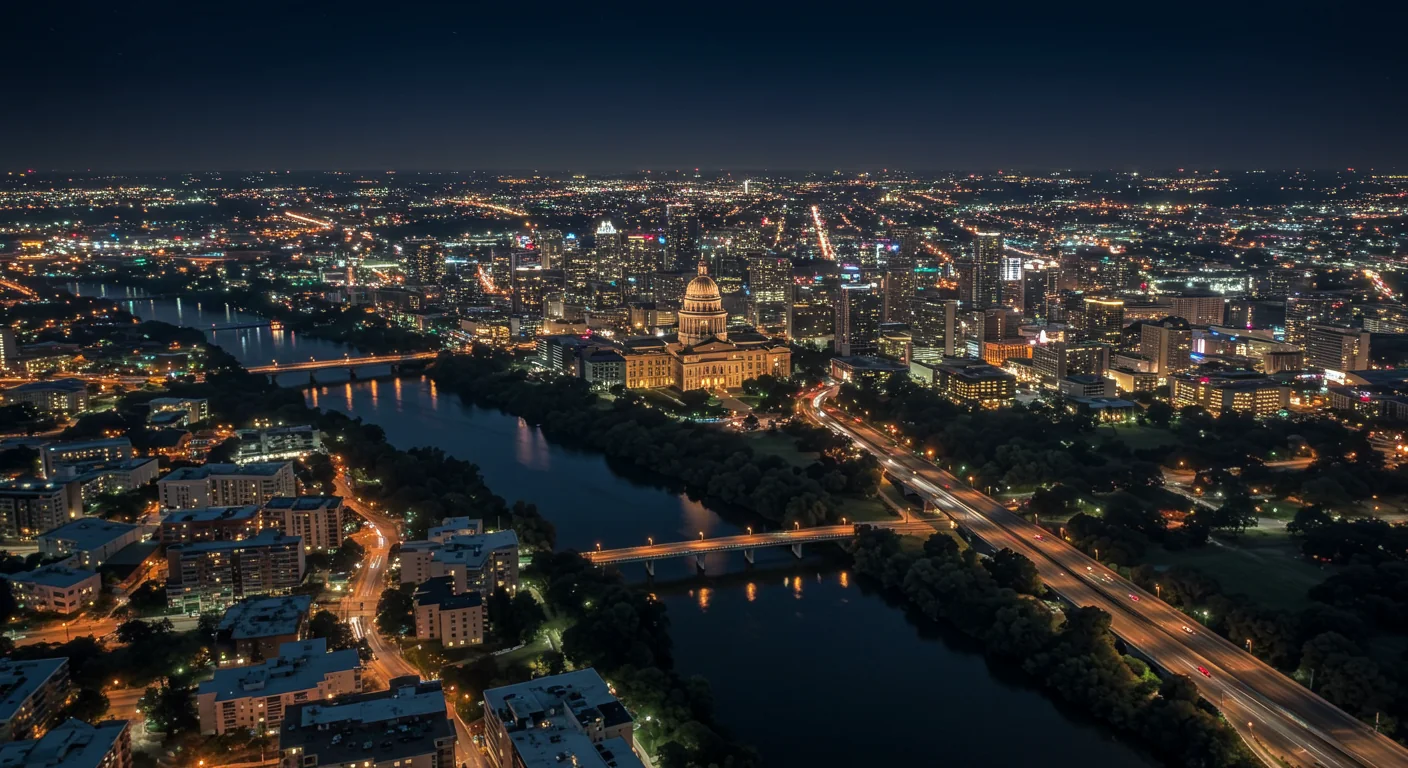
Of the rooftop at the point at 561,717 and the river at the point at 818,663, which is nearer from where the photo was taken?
the rooftop at the point at 561,717

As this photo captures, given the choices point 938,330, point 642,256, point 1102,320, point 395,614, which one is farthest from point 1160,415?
point 642,256

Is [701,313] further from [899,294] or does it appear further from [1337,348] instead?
[1337,348]

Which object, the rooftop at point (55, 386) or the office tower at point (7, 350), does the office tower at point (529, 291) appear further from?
the rooftop at point (55, 386)

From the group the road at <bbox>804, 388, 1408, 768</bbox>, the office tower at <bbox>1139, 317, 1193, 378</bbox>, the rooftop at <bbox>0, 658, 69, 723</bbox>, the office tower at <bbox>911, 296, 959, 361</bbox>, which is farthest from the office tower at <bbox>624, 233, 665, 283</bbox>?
the rooftop at <bbox>0, 658, 69, 723</bbox>

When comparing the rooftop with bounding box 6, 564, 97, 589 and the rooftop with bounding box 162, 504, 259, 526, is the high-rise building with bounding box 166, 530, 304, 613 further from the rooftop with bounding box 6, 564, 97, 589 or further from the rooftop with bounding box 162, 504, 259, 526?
the rooftop with bounding box 6, 564, 97, 589

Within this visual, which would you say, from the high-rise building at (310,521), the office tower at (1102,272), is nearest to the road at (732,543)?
the high-rise building at (310,521)

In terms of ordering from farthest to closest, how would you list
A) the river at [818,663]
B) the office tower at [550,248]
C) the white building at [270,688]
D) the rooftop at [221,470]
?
the office tower at [550,248] < the rooftop at [221,470] < the river at [818,663] < the white building at [270,688]
